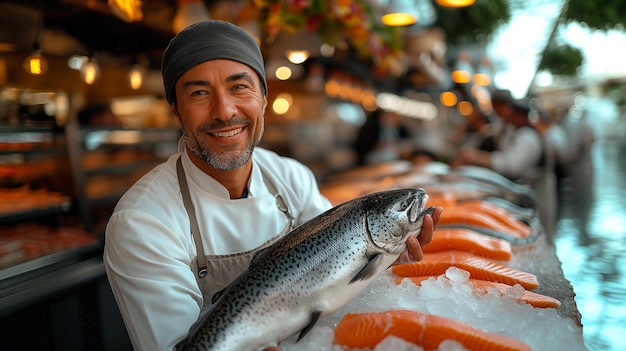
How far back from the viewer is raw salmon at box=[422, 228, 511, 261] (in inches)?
94.3

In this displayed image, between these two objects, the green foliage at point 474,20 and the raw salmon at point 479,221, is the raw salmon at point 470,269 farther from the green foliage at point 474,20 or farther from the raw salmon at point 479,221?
the green foliage at point 474,20

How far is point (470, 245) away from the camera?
2.45 m

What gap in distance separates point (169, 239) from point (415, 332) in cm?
85

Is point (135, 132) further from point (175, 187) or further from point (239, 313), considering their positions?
point (239, 313)

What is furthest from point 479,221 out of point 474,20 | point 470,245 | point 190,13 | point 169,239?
point 474,20

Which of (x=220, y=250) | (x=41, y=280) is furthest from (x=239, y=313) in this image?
(x=41, y=280)

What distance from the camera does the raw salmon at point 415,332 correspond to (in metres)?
1.45

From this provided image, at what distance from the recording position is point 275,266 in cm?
158

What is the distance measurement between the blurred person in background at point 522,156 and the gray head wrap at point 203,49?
497 centimetres

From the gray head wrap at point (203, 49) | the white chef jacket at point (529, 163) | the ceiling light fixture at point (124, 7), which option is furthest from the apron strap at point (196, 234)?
the white chef jacket at point (529, 163)

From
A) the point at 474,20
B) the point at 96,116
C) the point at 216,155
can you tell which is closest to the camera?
the point at 216,155

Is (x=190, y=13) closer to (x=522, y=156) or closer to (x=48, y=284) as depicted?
(x=48, y=284)

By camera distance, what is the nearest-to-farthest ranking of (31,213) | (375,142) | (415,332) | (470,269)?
(415,332)
(470,269)
(31,213)
(375,142)

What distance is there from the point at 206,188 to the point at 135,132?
357 cm
